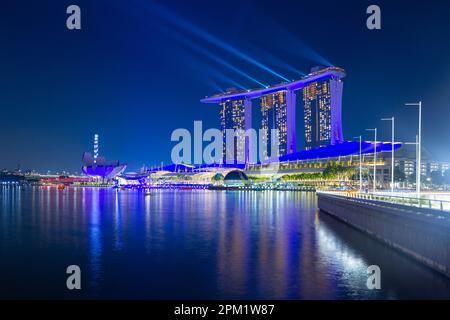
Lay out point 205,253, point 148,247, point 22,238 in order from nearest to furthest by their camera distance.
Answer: point 205,253
point 148,247
point 22,238

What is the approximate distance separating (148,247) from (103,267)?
7439mm

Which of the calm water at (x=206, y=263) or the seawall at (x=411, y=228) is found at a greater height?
the seawall at (x=411, y=228)

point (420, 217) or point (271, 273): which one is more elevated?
point (420, 217)

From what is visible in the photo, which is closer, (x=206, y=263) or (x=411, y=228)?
(x=411, y=228)

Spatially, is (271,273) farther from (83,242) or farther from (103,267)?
(83,242)

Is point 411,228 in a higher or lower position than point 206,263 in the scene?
higher

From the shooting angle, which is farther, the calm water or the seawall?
the calm water

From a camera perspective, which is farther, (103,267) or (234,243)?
(234,243)

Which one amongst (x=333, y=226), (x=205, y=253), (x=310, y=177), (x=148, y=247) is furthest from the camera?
(x=310, y=177)

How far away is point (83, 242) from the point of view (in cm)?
3653

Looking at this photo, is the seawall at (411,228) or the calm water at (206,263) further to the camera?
the calm water at (206,263)

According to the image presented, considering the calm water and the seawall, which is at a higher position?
the seawall

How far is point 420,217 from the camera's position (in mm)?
23328

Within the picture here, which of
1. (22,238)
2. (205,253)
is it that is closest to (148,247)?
(205,253)
